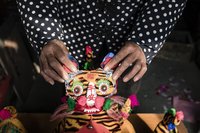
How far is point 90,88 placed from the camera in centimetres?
83

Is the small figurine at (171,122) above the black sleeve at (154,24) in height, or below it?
below

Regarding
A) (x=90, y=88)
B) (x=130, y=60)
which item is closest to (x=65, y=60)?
(x=90, y=88)

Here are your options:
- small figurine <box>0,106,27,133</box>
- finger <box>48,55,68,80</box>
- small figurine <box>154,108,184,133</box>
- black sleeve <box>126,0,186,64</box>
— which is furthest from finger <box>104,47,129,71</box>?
small figurine <box>0,106,27,133</box>

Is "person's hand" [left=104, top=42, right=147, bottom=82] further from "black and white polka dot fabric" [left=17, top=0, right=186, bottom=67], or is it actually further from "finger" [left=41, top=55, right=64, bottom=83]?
"finger" [left=41, top=55, right=64, bottom=83]

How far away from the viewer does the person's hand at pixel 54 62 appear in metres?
0.77

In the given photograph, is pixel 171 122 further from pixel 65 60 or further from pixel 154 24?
pixel 65 60

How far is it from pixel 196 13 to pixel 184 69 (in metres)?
1.07

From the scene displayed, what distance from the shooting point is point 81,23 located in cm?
97

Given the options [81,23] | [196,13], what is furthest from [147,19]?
[196,13]

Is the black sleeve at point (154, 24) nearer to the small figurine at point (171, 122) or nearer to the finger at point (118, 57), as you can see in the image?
the finger at point (118, 57)

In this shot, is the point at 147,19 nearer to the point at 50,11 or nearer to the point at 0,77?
the point at 50,11

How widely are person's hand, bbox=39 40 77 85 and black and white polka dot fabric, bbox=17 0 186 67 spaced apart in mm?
83

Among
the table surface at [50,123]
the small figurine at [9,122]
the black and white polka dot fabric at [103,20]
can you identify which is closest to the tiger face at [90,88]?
the black and white polka dot fabric at [103,20]

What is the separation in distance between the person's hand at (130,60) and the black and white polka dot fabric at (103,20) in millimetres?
62
